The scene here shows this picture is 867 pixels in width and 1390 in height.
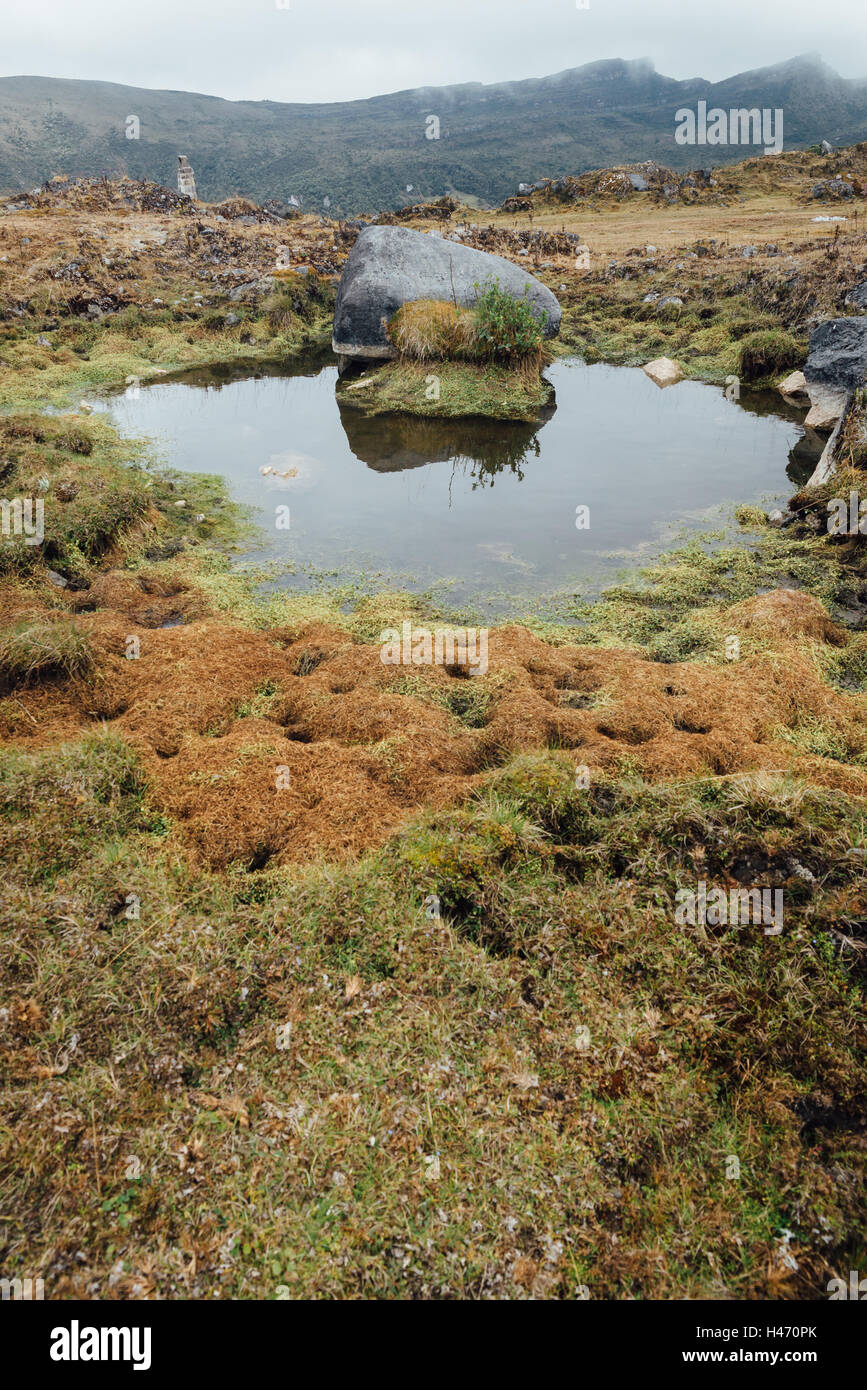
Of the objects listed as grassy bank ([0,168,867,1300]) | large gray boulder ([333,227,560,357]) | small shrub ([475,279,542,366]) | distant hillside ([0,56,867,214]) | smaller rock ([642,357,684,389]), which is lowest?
grassy bank ([0,168,867,1300])

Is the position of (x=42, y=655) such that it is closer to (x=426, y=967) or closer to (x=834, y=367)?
(x=426, y=967)

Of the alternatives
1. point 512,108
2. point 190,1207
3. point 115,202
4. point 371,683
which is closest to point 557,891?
point 190,1207

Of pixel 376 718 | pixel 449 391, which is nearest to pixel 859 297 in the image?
pixel 449 391

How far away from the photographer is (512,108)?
508 ft

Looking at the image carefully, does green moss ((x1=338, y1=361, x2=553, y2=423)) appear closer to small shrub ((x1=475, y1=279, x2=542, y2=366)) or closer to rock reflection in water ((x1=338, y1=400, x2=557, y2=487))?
rock reflection in water ((x1=338, y1=400, x2=557, y2=487))

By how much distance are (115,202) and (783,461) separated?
32.1 meters

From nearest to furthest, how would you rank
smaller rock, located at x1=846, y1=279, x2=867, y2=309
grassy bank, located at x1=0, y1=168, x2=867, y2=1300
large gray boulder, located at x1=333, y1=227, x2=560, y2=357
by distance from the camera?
grassy bank, located at x1=0, y1=168, x2=867, y2=1300
smaller rock, located at x1=846, y1=279, x2=867, y2=309
large gray boulder, located at x1=333, y1=227, x2=560, y2=357

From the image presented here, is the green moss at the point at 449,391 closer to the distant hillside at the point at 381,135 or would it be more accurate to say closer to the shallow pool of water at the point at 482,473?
the shallow pool of water at the point at 482,473

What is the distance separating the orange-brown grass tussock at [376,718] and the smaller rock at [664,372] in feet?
31.6

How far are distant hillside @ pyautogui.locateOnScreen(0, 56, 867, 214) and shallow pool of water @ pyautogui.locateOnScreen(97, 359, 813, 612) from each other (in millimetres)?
83424

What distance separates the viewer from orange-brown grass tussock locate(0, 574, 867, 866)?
15.0 feet

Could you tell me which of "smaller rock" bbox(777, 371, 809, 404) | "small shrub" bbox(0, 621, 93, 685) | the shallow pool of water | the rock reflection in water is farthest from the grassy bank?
"smaller rock" bbox(777, 371, 809, 404)

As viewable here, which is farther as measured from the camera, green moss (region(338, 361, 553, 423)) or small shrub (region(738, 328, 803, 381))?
small shrub (region(738, 328, 803, 381))
